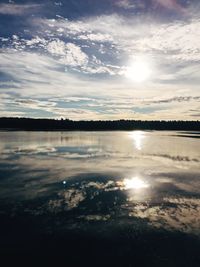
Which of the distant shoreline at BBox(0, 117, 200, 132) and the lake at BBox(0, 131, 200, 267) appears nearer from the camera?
the lake at BBox(0, 131, 200, 267)

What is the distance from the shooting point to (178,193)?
1262 cm

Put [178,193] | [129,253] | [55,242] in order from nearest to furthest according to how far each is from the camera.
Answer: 1. [129,253]
2. [55,242]
3. [178,193]

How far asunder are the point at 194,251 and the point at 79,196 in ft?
18.3

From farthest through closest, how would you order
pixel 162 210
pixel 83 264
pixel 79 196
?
pixel 79 196 → pixel 162 210 → pixel 83 264

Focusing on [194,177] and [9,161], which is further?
[9,161]

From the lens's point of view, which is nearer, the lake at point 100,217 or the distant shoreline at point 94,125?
the lake at point 100,217

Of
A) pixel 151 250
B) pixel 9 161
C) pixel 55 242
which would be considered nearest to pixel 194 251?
pixel 151 250

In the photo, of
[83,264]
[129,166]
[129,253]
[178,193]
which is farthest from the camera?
[129,166]

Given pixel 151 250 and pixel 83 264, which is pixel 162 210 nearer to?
pixel 151 250

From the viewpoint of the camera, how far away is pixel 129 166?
1961cm

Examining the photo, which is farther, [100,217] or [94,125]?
[94,125]

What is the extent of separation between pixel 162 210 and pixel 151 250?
302 centimetres

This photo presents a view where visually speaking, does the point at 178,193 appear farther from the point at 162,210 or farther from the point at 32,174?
the point at 32,174

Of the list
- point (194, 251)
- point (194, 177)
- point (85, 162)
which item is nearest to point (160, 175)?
point (194, 177)
